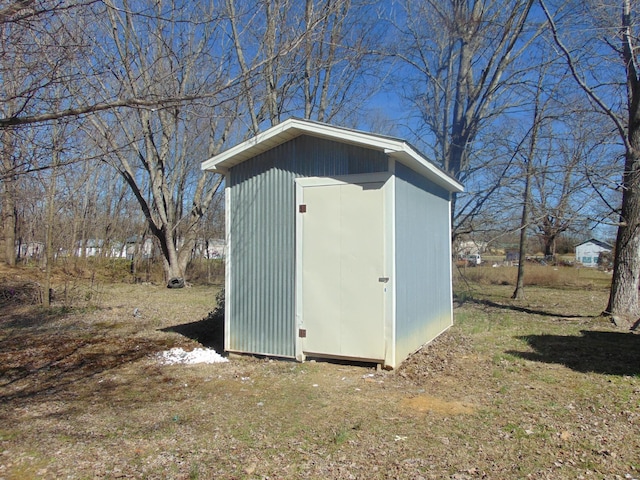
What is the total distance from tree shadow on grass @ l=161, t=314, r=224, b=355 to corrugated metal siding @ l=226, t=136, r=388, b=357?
37.8 inches

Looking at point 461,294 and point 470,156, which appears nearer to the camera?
point 470,156

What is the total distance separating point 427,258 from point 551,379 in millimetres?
2350

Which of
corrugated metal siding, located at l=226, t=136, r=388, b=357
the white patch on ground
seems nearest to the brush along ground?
the white patch on ground

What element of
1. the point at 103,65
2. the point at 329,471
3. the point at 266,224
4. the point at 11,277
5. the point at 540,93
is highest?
the point at 540,93

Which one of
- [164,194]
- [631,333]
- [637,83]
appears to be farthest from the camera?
[164,194]

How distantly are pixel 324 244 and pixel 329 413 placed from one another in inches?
80.9

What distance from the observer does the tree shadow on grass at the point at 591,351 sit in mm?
5238

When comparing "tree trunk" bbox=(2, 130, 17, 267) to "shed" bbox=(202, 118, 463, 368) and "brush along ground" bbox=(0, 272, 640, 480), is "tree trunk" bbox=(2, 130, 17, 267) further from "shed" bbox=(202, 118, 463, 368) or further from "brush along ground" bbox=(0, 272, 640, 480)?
"brush along ground" bbox=(0, 272, 640, 480)

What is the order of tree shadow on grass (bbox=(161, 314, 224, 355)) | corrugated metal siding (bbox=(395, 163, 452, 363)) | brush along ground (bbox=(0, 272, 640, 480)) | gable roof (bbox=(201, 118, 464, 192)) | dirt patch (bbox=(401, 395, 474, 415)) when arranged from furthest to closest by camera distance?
1. tree shadow on grass (bbox=(161, 314, 224, 355))
2. corrugated metal siding (bbox=(395, 163, 452, 363))
3. gable roof (bbox=(201, 118, 464, 192))
4. dirt patch (bbox=(401, 395, 474, 415))
5. brush along ground (bbox=(0, 272, 640, 480))

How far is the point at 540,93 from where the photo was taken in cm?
1062

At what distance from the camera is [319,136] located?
217 inches

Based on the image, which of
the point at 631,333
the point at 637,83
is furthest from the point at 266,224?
the point at 637,83

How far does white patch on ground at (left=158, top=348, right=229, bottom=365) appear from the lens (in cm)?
587

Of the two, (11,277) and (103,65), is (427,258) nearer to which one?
(103,65)
